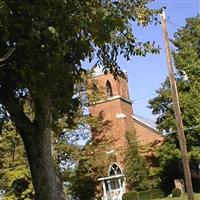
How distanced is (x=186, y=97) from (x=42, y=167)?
114 feet

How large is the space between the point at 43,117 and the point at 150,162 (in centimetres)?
4058

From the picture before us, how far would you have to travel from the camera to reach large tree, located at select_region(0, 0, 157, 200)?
12266 millimetres

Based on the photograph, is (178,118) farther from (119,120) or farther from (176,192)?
(119,120)

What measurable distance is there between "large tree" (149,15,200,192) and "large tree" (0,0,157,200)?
32.3m

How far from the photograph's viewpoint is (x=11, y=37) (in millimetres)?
12531

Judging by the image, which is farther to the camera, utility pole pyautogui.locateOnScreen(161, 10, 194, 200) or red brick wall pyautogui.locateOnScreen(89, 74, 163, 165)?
red brick wall pyautogui.locateOnScreen(89, 74, 163, 165)

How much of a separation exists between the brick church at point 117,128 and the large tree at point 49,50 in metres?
37.5

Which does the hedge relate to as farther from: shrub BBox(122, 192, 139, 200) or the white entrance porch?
the white entrance porch

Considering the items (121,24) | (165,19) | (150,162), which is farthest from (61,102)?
(150,162)

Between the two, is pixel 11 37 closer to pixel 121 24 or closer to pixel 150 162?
pixel 121 24

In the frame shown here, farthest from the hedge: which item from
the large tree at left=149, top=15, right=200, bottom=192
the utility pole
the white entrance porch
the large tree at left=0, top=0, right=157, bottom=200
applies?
the large tree at left=0, top=0, right=157, bottom=200

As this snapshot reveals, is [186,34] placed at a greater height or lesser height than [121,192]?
greater

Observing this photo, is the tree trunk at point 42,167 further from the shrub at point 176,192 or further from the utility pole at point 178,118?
the shrub at point 176,192

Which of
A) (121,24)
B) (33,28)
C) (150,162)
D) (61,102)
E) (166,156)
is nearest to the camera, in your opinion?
(33,28)
